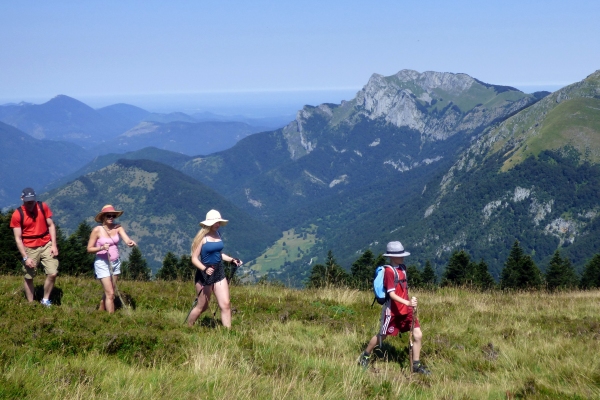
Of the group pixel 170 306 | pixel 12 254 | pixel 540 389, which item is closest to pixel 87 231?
pixel 12 254

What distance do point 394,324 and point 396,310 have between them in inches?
9.9

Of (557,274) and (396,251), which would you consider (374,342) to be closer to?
(396,251)

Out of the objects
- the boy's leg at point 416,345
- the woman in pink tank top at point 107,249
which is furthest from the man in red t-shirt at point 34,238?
the boy's leg at point 416,345

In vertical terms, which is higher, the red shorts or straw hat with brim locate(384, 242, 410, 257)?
straw hat with brim locate(384, 242, 410, 257)

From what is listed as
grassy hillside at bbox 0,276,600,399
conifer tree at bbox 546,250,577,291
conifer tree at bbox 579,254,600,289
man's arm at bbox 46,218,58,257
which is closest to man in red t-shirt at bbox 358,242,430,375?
grassy hillside at bbox 0,276,600,399

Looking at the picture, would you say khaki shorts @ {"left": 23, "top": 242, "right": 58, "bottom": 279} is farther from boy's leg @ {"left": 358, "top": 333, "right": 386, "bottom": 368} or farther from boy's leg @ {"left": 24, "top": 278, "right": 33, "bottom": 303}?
boy's leg @ {"left": 358, "top": 333, "right": 386, "bottom": 368}

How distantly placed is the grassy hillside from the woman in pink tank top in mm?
478

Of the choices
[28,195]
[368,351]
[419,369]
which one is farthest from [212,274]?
[28,195]

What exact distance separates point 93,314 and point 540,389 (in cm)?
748

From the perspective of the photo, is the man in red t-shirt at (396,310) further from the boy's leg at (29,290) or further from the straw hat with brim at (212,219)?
the boy's leg at (29,290)

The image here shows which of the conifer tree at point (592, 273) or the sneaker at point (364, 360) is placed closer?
the sneaker at point (364, 360)

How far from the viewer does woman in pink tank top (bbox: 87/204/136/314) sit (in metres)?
9.37

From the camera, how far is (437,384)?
6.11 metres

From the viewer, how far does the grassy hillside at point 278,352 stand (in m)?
5.22
